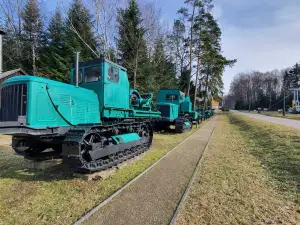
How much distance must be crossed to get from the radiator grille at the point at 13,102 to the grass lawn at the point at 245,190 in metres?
3.70

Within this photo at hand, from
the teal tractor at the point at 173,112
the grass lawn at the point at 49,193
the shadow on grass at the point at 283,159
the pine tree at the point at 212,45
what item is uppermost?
the pine tree at the point at 212,45

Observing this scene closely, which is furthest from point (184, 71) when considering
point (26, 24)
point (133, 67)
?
point (26, 24)

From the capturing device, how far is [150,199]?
4.64 meters

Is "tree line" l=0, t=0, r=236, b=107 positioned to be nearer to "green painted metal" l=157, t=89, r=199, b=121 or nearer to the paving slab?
"green painted metal" l=157, t=89, r=199, b=121

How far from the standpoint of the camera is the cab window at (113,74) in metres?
6.97

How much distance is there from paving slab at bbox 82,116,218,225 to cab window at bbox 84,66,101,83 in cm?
312

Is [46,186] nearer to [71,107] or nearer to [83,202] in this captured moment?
[83,202]

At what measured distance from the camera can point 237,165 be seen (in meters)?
7.41

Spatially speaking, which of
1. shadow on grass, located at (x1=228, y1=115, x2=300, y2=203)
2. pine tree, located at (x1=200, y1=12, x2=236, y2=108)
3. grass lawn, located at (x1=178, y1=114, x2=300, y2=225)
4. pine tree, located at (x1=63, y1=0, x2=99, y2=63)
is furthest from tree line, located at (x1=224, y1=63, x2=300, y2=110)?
grass lawn, located at (x1=178, y1=114, x2=300, y2=225)

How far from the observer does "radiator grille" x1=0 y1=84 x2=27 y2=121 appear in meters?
4.71

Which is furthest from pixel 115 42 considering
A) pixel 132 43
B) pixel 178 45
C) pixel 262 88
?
pixel 262 88

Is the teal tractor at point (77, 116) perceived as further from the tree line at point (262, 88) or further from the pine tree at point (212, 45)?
the tree line at point (262, 88)

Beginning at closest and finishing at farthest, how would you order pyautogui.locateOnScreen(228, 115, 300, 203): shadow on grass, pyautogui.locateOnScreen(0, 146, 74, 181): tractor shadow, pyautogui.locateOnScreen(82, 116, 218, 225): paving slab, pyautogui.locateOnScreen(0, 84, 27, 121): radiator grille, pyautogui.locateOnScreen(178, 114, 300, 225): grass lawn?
pyautogui.locateOnScreen(82, 116, 218, 225): paving slab < pyautogui.locateOnScreen(178, 114, 300, 225): grass lawn < pyautogui.locateOnScreen(0, 84, 27, 121): radiator grille < pyautogui.locateOnScreen(228, 115, 300, 203): shadow on grass < pyautogui.locateOnScreen(0, 146, 74, 181): tractor shadow

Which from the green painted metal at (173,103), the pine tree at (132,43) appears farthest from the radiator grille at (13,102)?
the pine tree at (132,43)
